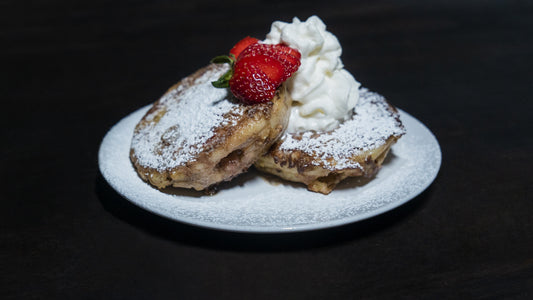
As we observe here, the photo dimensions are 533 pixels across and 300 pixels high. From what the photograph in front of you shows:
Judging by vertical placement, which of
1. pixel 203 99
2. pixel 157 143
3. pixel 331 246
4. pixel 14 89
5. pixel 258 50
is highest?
pixel 258 50

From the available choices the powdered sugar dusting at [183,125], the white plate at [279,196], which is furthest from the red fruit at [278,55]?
the white plate at [279,196]

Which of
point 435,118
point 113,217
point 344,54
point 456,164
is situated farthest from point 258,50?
point 344,54

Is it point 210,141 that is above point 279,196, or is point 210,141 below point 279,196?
above

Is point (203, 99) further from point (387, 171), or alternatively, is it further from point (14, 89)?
point (14, 89)

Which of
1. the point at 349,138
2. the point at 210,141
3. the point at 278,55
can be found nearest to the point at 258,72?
the point at 278,55

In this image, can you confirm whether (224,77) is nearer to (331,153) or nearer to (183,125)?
(183,125)

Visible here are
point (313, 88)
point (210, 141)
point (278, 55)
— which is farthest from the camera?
point (313, 88)
